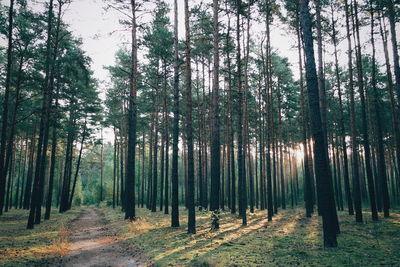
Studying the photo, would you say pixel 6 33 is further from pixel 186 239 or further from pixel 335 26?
pixel 335 26

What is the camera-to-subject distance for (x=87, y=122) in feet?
90.4

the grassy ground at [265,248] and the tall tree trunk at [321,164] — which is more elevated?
the tall tree trunk at [321,164]

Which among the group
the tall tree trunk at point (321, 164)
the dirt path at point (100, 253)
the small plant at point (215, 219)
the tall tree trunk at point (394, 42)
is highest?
the tall tree trunk at point (394, 42)

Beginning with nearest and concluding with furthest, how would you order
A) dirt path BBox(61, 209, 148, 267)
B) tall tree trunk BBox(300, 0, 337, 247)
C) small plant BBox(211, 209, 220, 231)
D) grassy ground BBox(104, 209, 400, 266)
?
1. grassy ground BBox(104, 209, 400, 266)
2. dirt path BBox(61, 209, 148, 267)
3. tall tree trunk BBox(300, 0, 337, 247)
4. small plant BBox(211, 209, 220, 231)

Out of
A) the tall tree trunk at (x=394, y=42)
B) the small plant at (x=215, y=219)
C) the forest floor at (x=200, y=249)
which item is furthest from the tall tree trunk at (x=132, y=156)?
the tall tree trunk at (x=394, y=42)

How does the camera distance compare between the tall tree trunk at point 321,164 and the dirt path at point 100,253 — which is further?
the tall tree trunk at point 321,164

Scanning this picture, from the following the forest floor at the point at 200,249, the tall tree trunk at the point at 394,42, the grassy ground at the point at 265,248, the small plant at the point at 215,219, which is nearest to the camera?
the grassy ground at the point at 265,248

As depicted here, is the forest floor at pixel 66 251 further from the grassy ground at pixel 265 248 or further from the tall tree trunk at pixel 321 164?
the tall tree trunk at pixel 321 164

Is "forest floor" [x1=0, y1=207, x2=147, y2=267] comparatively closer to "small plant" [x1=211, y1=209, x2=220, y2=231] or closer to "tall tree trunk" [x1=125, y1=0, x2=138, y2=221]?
"small plant" [x1=211, y1=209, x2=220, y2=231]

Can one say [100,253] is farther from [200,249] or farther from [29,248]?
[200,249]

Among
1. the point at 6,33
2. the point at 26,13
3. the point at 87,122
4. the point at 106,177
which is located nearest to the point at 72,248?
the point at 6,33

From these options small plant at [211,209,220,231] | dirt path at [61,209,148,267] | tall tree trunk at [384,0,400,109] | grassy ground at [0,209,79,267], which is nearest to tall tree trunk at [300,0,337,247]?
small plant at [211,209,220,231]

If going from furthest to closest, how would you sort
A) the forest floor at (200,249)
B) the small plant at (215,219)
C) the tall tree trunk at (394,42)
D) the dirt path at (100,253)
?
the tall tree trunk at (394,42)
the small plant at (215,219)
the dirt path at (100,253)
the forest floor at (200,249)

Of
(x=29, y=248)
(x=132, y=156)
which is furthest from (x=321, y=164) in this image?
(x=132, y=156)
